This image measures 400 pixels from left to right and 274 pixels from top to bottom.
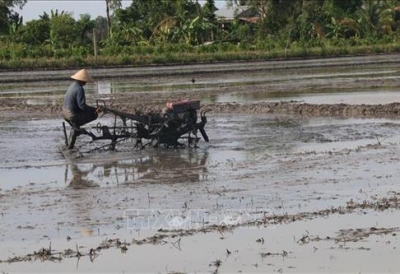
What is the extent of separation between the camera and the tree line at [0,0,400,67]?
1704 inches

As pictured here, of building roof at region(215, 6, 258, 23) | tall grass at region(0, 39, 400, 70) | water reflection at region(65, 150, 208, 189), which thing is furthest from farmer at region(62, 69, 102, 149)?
building roof at region(215, 6, 258, 23)

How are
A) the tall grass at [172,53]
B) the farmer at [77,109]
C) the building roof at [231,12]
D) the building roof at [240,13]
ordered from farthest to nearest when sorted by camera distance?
the building roof at [231,12] < the building roof at [240,13] < the tall grass at [172,53] < the farmer at [77,109]

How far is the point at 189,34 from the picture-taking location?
4925cm

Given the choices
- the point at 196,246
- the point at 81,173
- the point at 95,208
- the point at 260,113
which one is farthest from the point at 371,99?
the point at 196,246

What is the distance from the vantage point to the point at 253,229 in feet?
24.7

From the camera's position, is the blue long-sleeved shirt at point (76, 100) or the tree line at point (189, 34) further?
the tree line at point (189, 34)

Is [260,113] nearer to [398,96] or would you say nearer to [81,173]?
[398,96]

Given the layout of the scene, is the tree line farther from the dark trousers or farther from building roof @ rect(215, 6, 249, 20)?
the dark trousers

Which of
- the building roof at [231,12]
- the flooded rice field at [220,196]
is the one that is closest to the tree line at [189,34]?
the building roof at [231,12]

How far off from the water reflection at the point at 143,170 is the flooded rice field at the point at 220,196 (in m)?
0.01

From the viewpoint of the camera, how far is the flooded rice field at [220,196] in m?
6.71

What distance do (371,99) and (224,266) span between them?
1423cm

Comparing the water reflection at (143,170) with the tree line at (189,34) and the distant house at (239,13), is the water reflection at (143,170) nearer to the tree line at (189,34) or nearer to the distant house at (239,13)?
the tree line at (189,34)

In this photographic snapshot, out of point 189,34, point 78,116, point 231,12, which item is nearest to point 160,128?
point 78,116
